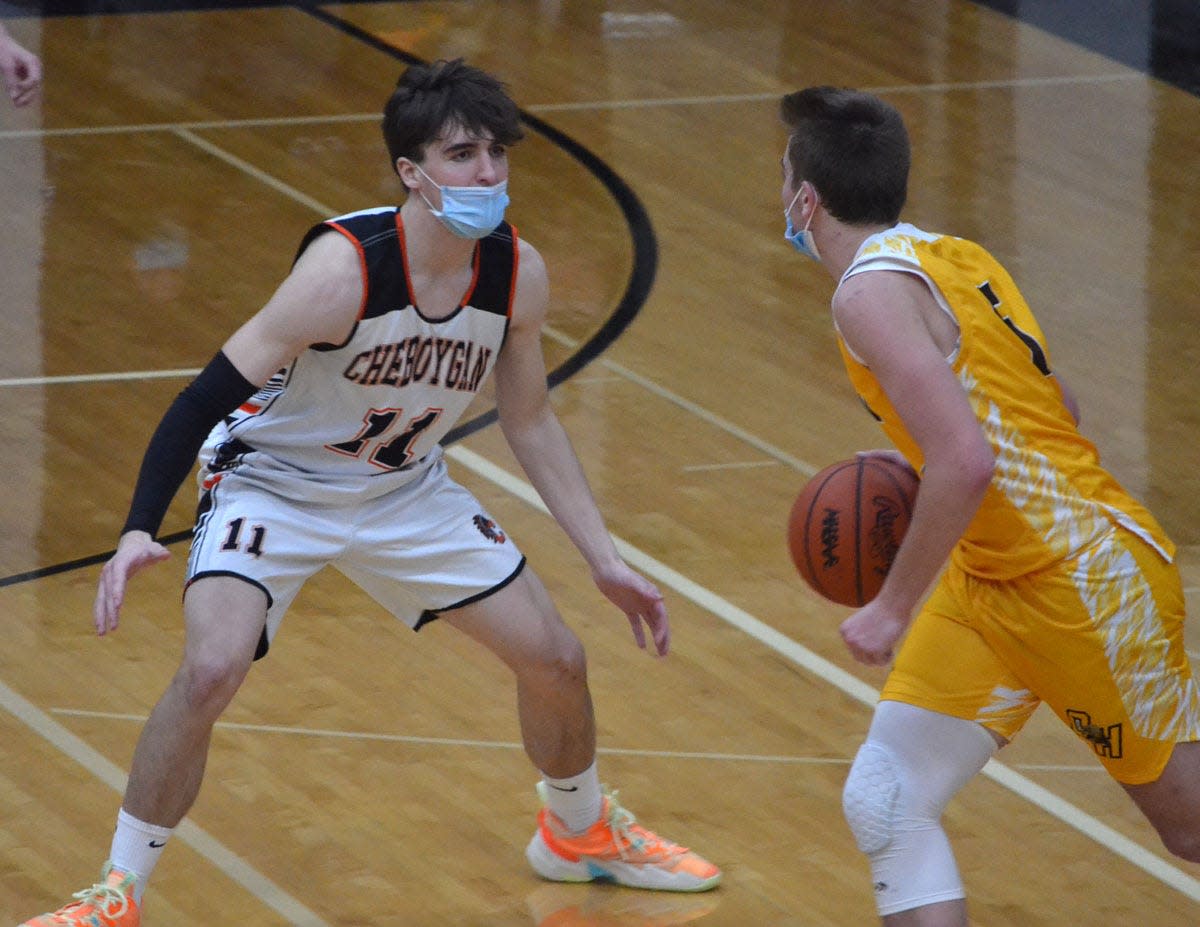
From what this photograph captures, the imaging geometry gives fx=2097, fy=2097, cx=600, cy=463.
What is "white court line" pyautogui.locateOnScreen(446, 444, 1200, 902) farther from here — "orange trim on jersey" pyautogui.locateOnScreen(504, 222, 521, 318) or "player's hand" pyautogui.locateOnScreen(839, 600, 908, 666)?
"orange trim on jersey" pyautogui.locateOnScreen(504, 222, 521, 318)

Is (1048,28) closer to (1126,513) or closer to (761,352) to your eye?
(761,352)

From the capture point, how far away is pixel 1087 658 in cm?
381

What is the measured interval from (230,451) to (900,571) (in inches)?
64.3

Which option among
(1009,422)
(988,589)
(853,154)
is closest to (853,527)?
(988,589)

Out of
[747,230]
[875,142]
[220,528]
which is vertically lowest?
[747,230]

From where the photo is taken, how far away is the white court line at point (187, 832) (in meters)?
4.63

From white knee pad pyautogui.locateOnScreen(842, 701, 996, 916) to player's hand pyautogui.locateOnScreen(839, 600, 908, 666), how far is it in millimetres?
316

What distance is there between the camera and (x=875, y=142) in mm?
3762

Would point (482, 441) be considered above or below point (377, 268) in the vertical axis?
below

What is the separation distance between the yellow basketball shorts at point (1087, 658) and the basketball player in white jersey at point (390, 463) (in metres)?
0.81

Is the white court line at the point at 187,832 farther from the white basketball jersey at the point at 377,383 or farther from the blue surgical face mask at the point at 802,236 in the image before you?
the blue surgical face mask at the point at 802,236

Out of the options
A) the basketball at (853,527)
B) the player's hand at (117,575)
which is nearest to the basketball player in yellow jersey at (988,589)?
the basketball at (853,527)

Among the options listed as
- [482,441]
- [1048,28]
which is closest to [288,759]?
[482,441]

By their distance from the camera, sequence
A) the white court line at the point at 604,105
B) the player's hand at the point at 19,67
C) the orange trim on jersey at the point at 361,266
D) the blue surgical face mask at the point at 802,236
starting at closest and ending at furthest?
1. the blue surgical face mask at the point at 802,236
2. the orange trim on jersey at the point at 361,266
3. the player's hand at the point at 19,67
4. the white court line at the point at 604,105
